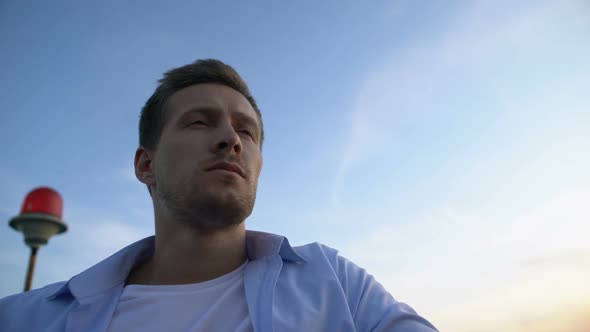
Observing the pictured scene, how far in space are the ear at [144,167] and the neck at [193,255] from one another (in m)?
0.60

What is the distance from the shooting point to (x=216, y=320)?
6.90 feet

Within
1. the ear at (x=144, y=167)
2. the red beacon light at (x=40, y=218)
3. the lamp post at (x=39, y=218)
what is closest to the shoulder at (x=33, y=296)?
the ear at (x=144, y=167)

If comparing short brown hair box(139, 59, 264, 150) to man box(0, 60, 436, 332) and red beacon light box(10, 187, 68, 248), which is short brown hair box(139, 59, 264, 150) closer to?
man box(0, 60, 436, 332)

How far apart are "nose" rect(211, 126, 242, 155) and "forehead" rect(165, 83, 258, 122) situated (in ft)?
1.11

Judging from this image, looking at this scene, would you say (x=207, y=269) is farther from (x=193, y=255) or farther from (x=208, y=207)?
(x=208, y=207)

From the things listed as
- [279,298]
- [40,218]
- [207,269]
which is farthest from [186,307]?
[40,218]

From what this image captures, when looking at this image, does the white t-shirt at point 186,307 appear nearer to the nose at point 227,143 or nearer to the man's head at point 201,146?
the man's head at point 201,146

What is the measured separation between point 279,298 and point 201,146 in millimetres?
1252

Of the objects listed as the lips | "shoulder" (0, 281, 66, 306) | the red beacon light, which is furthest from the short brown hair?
the red beacon light

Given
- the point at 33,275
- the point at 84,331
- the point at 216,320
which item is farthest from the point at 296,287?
the point at 33,275

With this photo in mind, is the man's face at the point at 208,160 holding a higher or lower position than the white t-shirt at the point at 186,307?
higher

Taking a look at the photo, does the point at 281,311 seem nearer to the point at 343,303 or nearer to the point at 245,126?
the point at 343,303

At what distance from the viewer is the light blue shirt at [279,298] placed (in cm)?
193

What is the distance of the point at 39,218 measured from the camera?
194 inches
